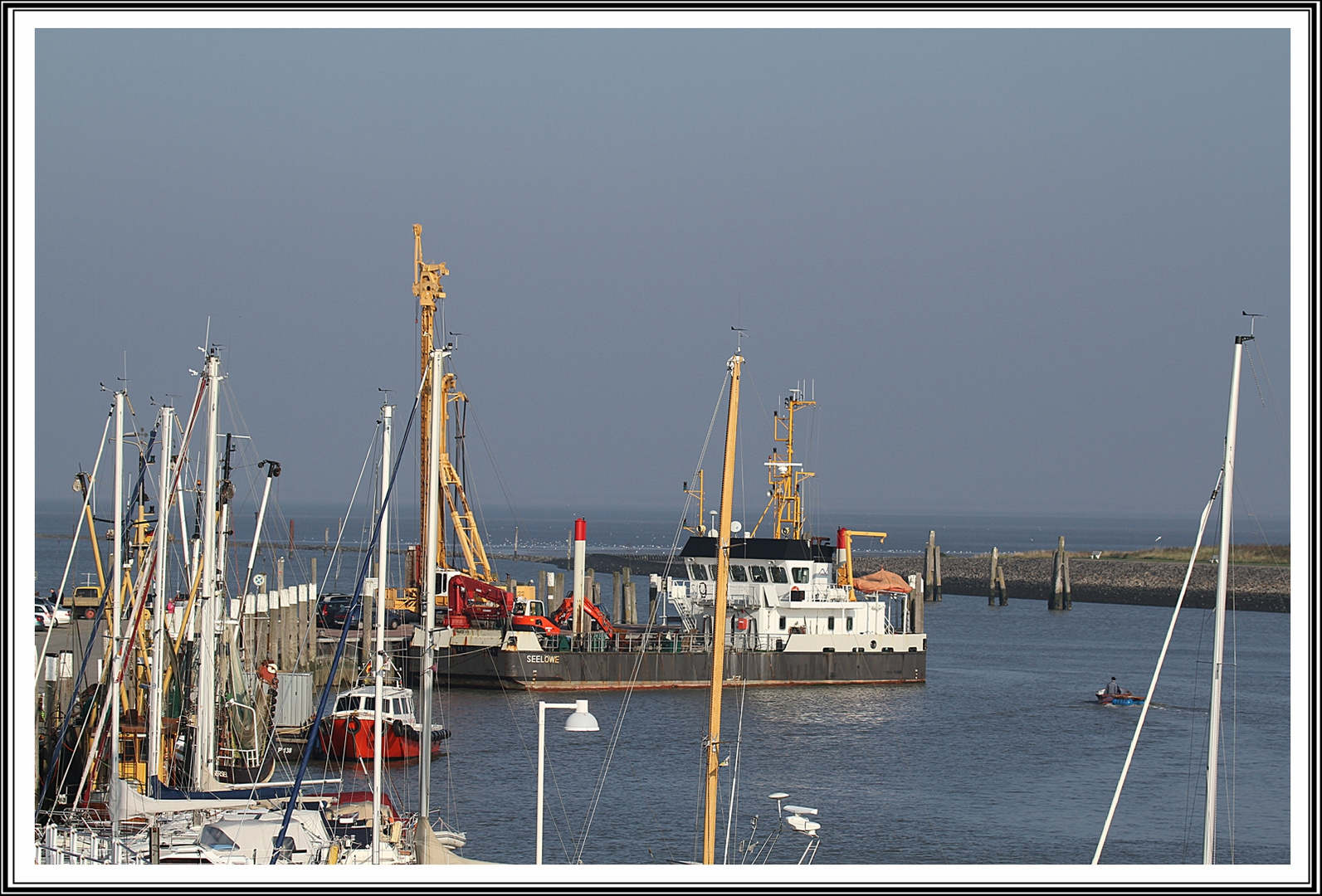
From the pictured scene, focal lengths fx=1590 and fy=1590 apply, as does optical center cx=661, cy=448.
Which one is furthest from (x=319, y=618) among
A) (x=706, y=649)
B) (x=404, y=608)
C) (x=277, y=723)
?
(x=277, y=723)

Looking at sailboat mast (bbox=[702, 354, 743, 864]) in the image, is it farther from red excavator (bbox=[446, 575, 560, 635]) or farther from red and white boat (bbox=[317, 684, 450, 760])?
red excavator (bbox=[446, 575, 560, 635])

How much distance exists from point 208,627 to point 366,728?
10.8m

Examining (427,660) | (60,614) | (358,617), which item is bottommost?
(358,617)

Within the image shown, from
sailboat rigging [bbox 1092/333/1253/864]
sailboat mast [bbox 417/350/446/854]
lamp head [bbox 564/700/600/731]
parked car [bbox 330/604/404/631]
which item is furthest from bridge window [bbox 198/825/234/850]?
parked car [bbox 330/604/404/631]

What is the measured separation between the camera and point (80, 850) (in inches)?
835

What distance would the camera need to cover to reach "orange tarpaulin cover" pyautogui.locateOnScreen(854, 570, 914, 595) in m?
59.0

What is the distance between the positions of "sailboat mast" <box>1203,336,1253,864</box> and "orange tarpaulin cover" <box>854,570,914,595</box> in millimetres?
38047

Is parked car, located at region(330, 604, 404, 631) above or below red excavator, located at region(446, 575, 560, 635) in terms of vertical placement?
below

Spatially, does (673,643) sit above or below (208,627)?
below

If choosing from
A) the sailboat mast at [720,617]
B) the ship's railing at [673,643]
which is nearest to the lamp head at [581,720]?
the sailboat mast at [720,617]

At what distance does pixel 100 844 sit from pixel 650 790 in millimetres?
15525

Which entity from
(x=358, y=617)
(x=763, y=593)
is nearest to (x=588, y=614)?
(x=763, y=593)

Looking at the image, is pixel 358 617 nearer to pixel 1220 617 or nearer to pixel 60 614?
pixel 60 614

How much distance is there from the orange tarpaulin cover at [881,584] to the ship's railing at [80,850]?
131 feet
